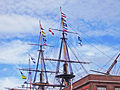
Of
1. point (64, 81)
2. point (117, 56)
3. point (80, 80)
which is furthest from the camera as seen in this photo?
point (64, 81)

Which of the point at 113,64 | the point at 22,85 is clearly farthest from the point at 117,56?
the point at 22,85

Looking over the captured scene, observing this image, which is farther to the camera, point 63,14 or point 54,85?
point 54,85

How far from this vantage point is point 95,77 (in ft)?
132

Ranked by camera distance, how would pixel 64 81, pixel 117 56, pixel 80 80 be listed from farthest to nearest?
pixel 64 81
pixel 117 56
pixel 80 80

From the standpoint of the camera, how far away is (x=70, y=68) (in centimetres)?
6775

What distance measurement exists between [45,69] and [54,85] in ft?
33.8

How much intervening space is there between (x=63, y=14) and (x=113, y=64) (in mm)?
21086

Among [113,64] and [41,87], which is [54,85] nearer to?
[41,87]

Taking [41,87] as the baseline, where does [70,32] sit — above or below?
above

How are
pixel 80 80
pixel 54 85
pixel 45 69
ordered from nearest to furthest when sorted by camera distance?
pixel 80 80
pixel 54 85
pixel 45 69

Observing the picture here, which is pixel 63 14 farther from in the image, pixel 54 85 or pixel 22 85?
pixel 22 85

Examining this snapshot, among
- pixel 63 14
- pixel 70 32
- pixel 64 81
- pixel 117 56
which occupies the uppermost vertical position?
pixel 63 14

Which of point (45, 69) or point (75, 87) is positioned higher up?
point (45, 69)

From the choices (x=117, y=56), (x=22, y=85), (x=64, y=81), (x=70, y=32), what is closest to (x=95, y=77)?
(x=117, y=56)
